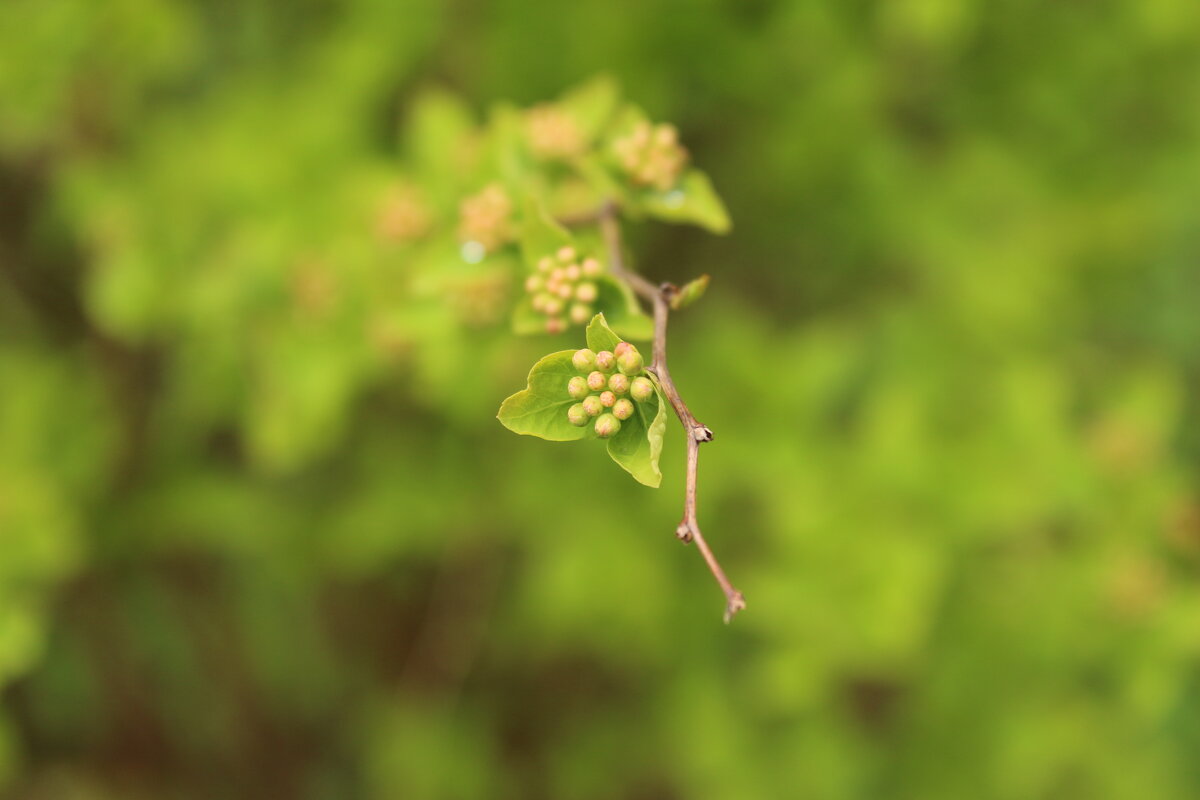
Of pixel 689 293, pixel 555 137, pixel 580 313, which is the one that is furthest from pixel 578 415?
pixel 555 137

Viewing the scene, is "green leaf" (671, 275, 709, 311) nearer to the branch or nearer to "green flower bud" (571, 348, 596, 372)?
the branch

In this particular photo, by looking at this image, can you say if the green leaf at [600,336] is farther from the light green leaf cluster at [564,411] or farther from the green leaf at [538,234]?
the green leaf at [538,234]

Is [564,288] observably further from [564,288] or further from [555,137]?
[555,137]

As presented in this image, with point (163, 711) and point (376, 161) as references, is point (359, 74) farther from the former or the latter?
point (163, 711)

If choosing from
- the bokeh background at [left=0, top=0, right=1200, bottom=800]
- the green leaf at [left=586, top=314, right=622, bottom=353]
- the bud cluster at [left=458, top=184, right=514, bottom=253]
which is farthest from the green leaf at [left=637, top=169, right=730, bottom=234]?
the green leaf at [left=586, top=314, right=622, bottom=353]

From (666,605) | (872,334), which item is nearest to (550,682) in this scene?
(666,605)

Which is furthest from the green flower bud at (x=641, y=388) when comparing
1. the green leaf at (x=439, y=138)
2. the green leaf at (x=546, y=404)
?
the green leaf at (x=439, y=138)
